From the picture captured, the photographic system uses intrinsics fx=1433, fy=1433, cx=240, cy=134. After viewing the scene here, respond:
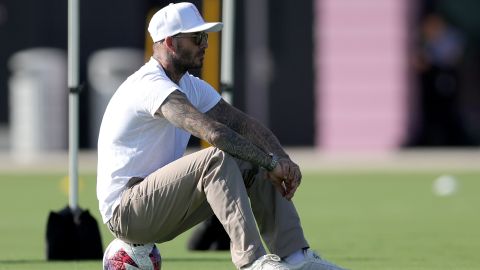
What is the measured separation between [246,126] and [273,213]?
74 cm

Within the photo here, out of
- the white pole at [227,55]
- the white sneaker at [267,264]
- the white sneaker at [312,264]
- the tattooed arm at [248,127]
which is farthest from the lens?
the white pole at [227,55]

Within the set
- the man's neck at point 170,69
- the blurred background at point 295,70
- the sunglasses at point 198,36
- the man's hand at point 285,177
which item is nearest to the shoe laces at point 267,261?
the man's hand at point 285,177

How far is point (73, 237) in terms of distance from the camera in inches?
370

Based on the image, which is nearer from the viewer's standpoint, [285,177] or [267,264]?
[267,264]

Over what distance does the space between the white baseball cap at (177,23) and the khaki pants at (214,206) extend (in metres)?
0.70

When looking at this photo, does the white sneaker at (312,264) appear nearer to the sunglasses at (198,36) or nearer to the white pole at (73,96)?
the sunglasses at (198,36)

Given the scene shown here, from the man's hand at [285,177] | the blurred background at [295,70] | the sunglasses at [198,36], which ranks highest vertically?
the sunglasses at [198,36]

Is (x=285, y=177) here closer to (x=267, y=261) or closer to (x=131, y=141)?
(x=267, y=261)

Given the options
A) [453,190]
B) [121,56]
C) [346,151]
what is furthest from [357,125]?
[453,190]

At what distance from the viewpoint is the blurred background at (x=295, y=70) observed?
22.9 m

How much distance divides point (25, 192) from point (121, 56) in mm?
6958

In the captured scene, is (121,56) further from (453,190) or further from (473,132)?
(453,190)

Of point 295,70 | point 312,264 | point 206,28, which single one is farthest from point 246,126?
point 295,70

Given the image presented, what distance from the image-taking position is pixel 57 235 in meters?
9.38
